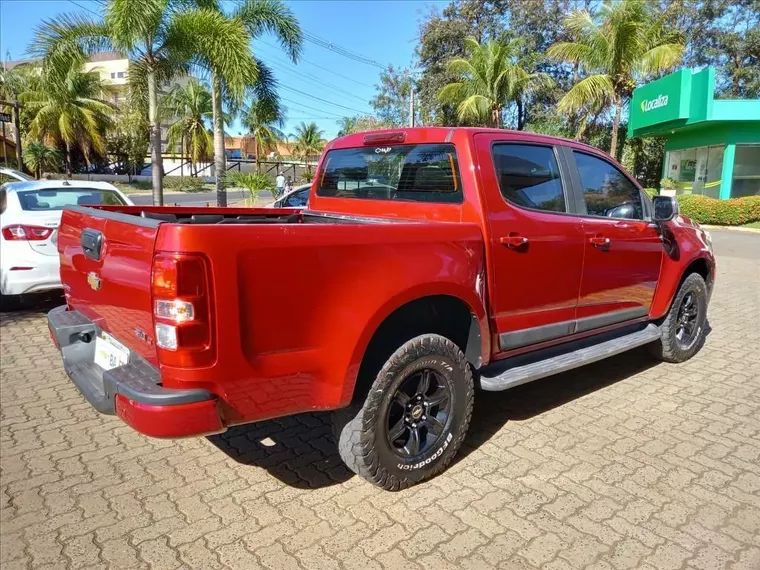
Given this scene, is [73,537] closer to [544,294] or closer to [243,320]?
[243,320]

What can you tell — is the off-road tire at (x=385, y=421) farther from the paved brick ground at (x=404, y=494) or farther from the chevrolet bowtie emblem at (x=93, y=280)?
the chevrolet bowtie emblem at (x=93, y=280)

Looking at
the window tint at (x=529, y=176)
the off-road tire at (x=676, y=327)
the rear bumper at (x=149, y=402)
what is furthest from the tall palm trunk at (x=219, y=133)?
the rear bumper at (x=149, y=402)

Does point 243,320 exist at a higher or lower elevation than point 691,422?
higher

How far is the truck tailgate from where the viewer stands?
7.87 ft

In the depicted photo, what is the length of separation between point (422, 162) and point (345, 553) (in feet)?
7.58

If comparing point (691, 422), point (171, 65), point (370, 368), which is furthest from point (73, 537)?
point (171, 65)

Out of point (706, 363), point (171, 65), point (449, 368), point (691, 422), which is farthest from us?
point (171, 65)

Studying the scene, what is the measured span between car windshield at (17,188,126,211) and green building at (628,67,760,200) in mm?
19223

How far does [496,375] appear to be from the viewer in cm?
341

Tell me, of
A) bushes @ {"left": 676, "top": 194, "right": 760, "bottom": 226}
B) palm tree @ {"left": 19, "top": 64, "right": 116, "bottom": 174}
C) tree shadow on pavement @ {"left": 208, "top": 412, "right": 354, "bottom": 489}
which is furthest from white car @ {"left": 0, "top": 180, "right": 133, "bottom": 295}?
palm tree @ {"left": 19, "top": 64, "right": 116, "bottom": 174}

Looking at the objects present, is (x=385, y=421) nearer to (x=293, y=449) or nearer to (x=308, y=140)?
(x=293, y=449)

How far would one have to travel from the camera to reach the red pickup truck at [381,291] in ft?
7.51

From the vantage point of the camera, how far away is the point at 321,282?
8.16 feet

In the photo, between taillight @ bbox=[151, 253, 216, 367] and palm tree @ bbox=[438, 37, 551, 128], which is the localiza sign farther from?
taillight @ bbox=[151, 253, 216, 367]
